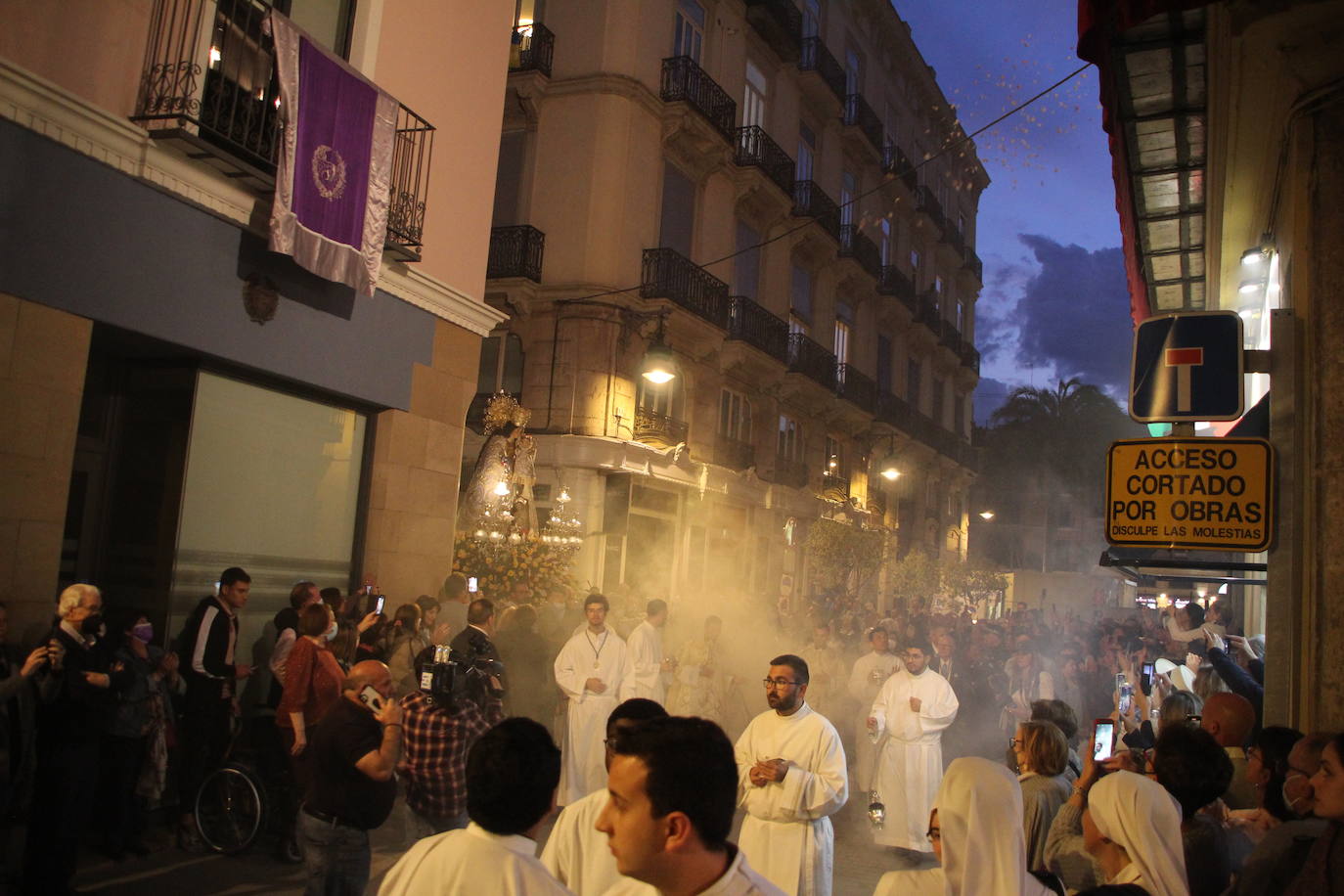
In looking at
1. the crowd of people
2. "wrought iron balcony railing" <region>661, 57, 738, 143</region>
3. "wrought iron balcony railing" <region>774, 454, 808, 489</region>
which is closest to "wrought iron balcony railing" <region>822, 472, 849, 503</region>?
"wrought iron balcony railing" <region>774, 454, 808, 489</region>

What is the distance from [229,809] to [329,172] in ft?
17.0

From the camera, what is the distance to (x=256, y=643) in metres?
9.02

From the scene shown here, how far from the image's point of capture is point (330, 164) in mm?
Answer: 9039

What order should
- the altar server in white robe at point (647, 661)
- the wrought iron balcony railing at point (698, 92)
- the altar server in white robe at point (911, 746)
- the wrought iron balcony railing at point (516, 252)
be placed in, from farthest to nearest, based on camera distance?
the wrought iron balcony railing at point (698, 92)
the wrought iron balcony railing at point (516, 252)
the altar server in white robe at point (647, 661)
the altar server in white robe at point (911, 746)

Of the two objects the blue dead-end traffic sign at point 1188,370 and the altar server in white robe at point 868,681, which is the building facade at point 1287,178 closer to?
the blue dead-end traffic sign at point 1188,370

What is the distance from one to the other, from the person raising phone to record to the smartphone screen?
10.9 ft

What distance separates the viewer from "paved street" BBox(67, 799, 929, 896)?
21.4 feet

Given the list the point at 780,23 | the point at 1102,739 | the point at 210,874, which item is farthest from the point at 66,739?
the point at 780,23

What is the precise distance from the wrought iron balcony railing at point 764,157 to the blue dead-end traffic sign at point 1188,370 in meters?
18.2

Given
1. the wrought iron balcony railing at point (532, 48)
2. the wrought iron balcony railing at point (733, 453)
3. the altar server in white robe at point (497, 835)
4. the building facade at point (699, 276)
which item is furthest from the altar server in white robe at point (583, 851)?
the wrought iron balcony railing at point (733, 453)

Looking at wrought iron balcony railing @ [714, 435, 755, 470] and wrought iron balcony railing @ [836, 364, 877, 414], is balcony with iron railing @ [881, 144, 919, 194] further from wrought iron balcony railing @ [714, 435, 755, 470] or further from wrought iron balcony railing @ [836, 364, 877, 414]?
wrought iron balcony railing @ [714, 435, 755, 470]

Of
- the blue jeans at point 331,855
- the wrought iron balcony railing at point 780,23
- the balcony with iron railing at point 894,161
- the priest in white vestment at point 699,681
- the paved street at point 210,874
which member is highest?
the balcony with iron railing at point 894,161

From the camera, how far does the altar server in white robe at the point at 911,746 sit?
31.2 feet

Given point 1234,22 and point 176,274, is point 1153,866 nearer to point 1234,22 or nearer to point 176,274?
point 1234,22
